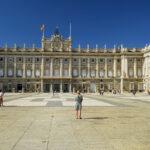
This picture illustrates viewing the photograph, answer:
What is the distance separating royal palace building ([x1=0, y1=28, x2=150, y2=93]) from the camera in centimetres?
6744

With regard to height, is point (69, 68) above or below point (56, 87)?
above

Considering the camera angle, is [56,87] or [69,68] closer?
[56,87]

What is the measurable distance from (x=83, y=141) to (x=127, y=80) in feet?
206

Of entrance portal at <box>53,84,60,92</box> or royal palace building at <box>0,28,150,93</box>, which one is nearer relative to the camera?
royal palace building at <box>0,28,150,93</box>

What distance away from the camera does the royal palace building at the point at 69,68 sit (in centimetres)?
6744

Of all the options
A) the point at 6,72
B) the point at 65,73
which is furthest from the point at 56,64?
the point at 6,72

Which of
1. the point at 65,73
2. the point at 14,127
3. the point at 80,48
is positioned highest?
the point at 80,48

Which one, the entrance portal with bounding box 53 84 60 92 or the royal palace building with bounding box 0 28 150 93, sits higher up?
the royal palace building with bounding box 0 28 150 93

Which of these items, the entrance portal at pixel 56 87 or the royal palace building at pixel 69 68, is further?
the entrance portal at pixel 56 87

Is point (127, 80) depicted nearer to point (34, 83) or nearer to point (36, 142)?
point (34, 83)

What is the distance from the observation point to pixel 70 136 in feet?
24.5

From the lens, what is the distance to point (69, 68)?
2714 inches

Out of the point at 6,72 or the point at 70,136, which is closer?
the point at 70,136

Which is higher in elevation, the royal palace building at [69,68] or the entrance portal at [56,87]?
the royal palace building at [69,68]
